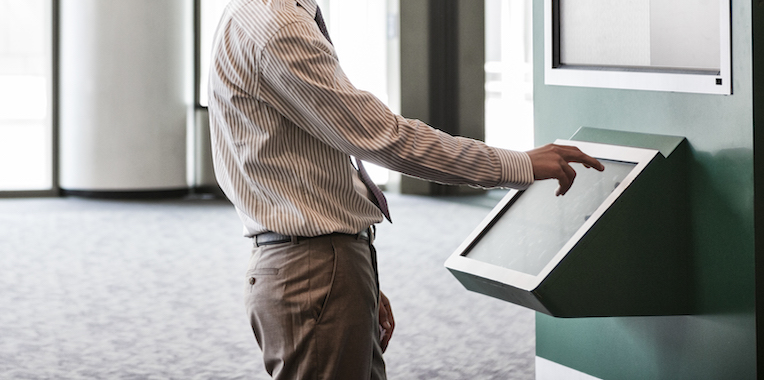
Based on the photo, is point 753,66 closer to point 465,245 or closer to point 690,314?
point 690,314

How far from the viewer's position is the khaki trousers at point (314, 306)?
1.75 m

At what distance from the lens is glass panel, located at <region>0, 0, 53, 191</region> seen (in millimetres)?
8289

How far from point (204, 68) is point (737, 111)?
700 centimetres

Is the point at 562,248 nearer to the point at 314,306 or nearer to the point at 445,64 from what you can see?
the point at 314,306

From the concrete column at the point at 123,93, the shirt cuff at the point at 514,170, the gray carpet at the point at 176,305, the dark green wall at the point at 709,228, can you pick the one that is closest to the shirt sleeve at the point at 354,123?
the shirt cuff at the point at 514,170

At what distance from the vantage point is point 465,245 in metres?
2.44

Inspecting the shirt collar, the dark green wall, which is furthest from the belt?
the dark green wall

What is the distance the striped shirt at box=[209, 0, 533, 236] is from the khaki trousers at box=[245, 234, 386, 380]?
0.05 meters

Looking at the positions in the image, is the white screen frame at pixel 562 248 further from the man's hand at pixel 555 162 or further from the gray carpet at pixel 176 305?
the gray carpet at pixel 176 305

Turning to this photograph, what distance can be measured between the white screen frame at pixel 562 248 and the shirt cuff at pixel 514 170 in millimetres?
477

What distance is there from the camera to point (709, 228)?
2.33 m

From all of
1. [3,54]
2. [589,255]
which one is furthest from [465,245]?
[3,54]

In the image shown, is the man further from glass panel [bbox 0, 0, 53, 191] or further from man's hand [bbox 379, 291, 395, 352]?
glass panel [bbox 0, 0, 53, 191]

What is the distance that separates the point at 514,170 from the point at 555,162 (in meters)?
0.11
